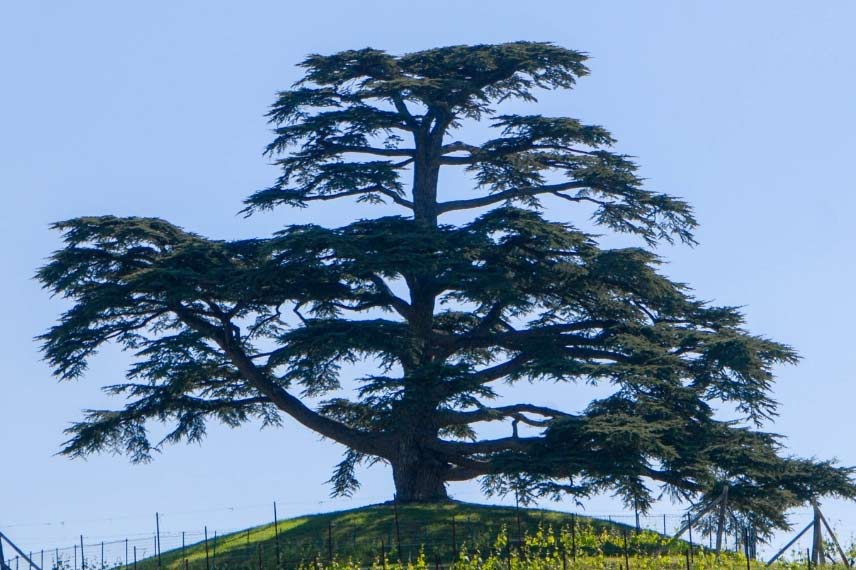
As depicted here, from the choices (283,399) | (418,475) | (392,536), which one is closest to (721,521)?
(392,536)

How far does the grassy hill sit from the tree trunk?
0.79 meters

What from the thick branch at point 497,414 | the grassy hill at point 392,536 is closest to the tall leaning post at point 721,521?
the grassy hill at point 392,536

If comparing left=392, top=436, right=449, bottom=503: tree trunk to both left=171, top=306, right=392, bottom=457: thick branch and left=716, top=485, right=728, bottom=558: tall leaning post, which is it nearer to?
left=171, top=306, right=392, bottom=457: thick branch

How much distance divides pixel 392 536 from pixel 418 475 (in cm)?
378

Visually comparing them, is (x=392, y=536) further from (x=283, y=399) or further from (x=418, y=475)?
(x=283, y=399)

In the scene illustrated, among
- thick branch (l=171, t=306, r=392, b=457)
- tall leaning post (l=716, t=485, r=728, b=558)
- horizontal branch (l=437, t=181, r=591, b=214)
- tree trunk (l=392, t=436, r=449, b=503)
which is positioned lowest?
tall leaning post (l=716, t=485, r=728, b=558)

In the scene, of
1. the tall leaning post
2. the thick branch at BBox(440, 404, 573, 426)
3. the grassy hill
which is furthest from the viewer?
the thick branch at BBox(440, 404, 573, 426)

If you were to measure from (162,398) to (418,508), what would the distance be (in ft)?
26.9

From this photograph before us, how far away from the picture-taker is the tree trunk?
50438 millimetres

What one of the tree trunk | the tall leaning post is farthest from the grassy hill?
the tall leaning post

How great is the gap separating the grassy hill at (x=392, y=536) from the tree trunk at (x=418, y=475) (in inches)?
31.1

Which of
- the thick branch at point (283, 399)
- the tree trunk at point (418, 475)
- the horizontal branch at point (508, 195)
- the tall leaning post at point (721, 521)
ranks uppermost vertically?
the horizontal branch at point (508, 195)

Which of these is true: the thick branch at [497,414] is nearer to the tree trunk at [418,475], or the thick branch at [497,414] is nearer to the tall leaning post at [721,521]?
the tree trunk at [418,475]

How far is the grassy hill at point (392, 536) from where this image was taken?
45.0 meters
